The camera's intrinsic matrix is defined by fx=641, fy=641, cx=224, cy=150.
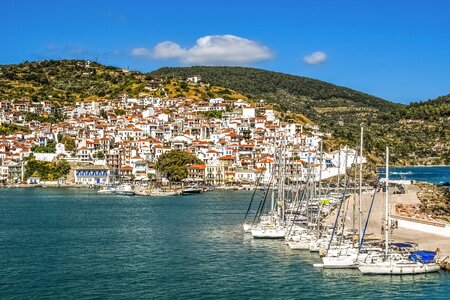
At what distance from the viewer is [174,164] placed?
296 ft

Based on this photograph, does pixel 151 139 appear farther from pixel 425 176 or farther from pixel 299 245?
pixel 299 245

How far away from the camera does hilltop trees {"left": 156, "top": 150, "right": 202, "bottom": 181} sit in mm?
89188

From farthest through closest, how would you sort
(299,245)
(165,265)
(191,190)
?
(191,190) < (299,245) < (165,265)

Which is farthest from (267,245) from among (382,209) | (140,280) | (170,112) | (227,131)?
(170,112)

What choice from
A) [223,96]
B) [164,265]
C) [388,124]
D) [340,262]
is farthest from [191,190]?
[388,124]

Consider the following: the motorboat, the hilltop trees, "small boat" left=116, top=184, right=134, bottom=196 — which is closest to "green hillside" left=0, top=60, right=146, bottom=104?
the hilltop trees

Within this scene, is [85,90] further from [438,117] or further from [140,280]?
[140,280]

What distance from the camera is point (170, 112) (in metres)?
128

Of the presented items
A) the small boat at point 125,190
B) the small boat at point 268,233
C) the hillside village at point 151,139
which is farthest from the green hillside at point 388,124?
the small boat at point 268,233

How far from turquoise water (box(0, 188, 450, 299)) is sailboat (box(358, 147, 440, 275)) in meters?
0.34

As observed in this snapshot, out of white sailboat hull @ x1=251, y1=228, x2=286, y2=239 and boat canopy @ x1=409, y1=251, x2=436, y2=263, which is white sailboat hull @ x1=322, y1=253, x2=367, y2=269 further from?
white sailboat hull @ x1=251, y1=228, x2=286, y2=239

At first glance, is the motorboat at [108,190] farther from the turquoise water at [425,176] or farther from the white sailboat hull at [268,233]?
the white sailboat hull at [268,233]

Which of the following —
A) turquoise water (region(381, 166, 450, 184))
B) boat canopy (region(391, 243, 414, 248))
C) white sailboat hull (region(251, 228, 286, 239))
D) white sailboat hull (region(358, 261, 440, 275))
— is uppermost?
turquoise water (region(381, 166, 450, 184))

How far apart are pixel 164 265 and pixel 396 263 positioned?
10.9m
